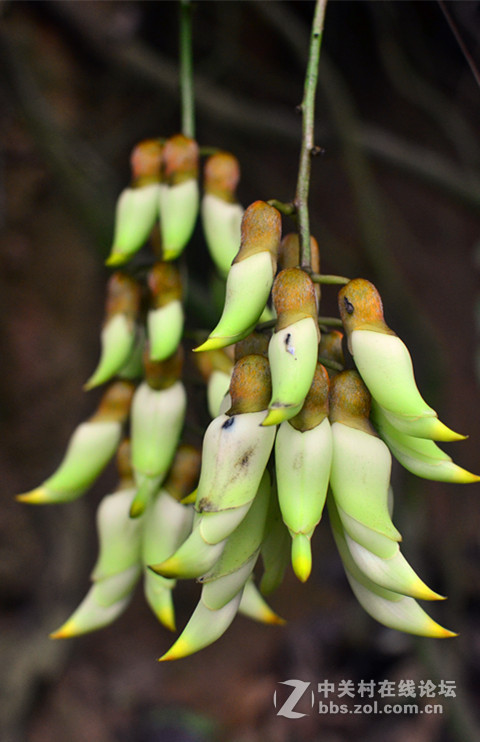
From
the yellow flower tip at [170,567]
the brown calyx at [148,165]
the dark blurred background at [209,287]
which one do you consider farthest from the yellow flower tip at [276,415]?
the dark blurred background at [209,287]

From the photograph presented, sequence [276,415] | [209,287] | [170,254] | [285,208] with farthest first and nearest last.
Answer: [209,287] → [170,254] → [285,208] → [276,415]

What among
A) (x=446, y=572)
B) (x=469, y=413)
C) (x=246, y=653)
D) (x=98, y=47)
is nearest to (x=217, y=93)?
(x=98, y=47)

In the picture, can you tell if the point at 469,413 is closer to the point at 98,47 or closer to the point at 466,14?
the point at 466,14

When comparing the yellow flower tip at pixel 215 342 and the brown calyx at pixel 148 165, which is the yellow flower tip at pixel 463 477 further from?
the brown calyx at pixel 148 165

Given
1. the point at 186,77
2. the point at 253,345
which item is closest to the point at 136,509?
the point at 253,345

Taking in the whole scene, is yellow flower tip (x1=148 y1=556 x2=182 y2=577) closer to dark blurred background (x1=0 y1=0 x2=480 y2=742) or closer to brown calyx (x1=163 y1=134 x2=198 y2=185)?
brown calyx (x1=163 y1=134 x2=198 y2=185)

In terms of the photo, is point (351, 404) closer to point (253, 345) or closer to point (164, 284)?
point (253, 345)
